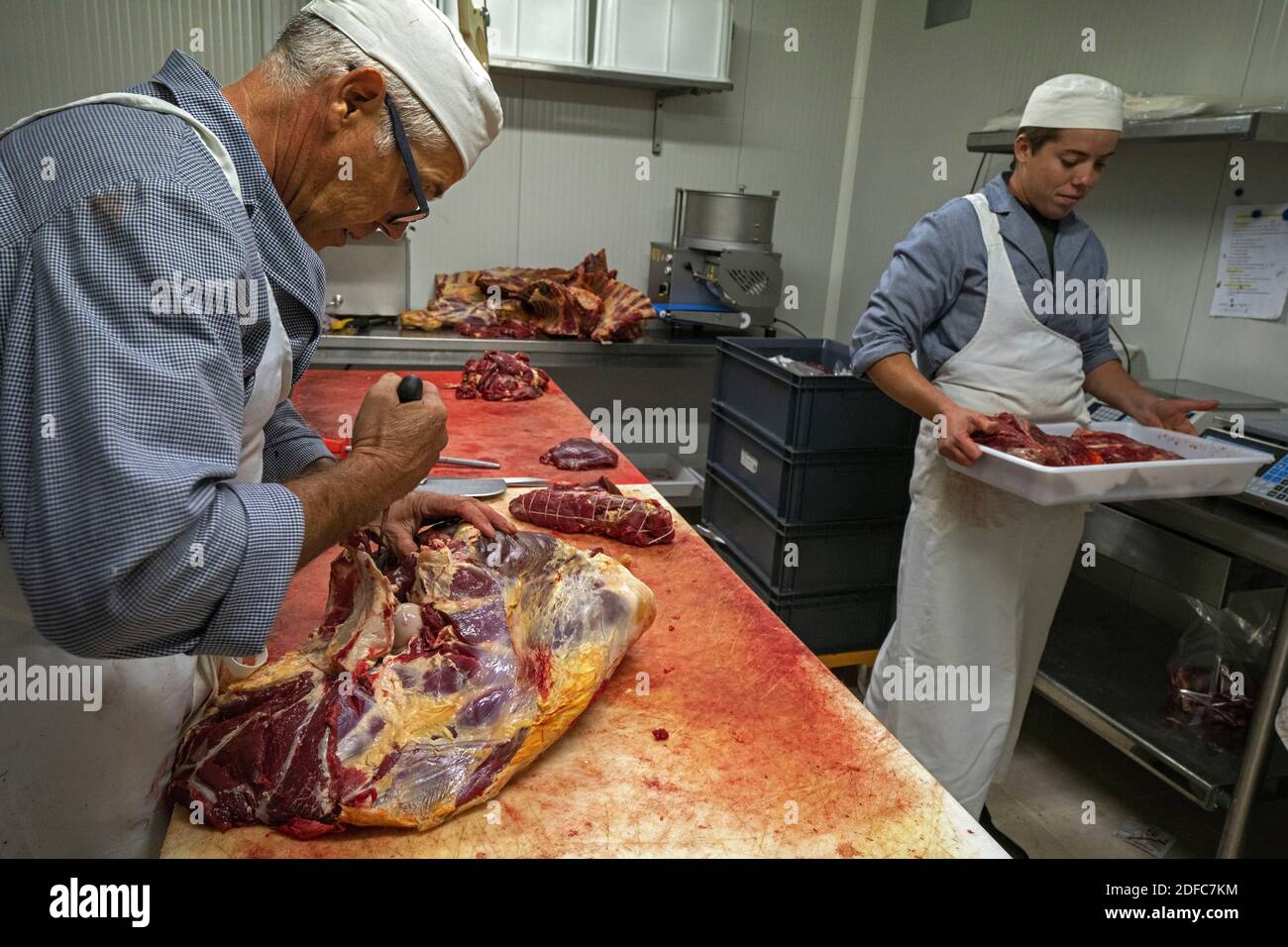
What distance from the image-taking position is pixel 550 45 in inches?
185

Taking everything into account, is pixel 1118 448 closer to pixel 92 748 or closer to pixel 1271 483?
pixel 1271 483

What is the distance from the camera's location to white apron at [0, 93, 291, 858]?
1155 mm

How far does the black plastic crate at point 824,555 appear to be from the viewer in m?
3.59

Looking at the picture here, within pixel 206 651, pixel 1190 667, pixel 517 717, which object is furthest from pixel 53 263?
pixel 1190 667

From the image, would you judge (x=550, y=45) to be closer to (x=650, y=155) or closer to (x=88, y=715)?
(x=650, y=155)

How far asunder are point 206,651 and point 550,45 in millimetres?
4470

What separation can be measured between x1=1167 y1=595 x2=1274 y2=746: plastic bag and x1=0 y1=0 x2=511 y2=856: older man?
274cm

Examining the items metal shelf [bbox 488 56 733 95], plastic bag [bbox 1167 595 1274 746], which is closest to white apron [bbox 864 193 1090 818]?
plastic bag [bbox 1167 595 1274 746]

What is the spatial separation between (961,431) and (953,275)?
55cm

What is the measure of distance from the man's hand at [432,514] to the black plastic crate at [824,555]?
6.23ft

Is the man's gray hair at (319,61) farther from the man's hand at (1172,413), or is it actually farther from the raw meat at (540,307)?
the raw meat at (540,307)

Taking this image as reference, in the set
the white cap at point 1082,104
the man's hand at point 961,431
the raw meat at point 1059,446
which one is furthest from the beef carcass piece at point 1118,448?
the white cap at point 1082,104

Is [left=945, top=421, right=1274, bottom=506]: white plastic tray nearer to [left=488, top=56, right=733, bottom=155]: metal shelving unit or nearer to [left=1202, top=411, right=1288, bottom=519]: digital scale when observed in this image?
[left=1202, top=411, right=1288, bottom=519]: digital scale

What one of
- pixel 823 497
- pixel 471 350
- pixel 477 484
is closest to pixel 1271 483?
pixel 823 497
